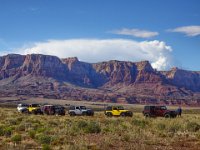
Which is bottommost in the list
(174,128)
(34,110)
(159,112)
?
(34,110)

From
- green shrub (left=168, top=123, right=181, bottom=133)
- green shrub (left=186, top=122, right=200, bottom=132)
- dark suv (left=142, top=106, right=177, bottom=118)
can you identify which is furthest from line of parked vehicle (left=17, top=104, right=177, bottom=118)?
green shrub (left=168, top=123, right=181, bottom=133)

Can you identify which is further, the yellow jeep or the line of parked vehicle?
the yellow jeep

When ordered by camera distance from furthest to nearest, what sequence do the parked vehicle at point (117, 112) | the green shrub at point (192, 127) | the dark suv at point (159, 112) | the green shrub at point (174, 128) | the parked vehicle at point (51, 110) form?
the parked vehicle at point (51, 110) → the parked vehicle at point (117, 112) → the dark suv at point (159, 112) → the green shrub at point (192, 127) → the green shrub at point (174, 128)

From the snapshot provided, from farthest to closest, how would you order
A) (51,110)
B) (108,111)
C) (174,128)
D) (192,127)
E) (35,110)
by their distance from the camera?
(51,110)
(35,110)
(108,111)
(192,127)
(174,128)

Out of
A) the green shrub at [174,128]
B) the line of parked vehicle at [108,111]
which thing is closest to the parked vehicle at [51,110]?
the line of parked vehicle at [108,111]

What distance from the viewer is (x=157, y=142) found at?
2119cm

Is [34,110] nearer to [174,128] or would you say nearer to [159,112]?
[159,112]

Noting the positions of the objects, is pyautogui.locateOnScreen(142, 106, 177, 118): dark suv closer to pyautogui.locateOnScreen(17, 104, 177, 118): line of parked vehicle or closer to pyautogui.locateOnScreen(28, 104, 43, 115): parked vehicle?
pyautogui.locateOnScreen(17, 104, 177, 118): line of parked vehicle

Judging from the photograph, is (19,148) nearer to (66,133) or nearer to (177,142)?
(66,133)

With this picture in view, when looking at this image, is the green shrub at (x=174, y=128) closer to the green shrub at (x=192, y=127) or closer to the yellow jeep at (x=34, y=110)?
the green shrub at (x=192, y=127)

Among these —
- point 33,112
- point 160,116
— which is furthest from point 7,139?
point 33,112

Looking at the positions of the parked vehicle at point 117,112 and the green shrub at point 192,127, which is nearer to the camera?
the green shrub at point 192,127

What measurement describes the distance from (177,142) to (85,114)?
29567 millimetres

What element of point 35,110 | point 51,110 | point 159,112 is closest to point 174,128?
point 159,112
